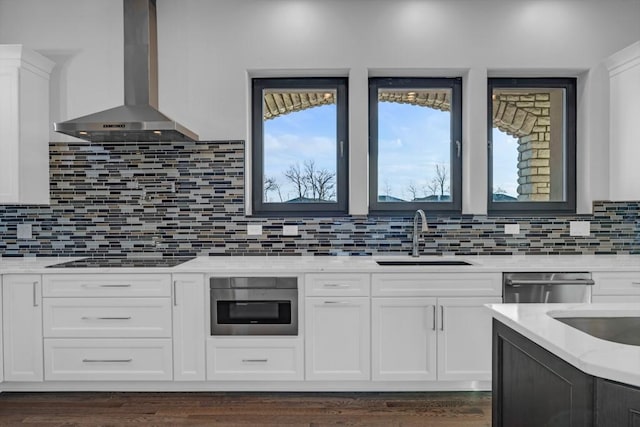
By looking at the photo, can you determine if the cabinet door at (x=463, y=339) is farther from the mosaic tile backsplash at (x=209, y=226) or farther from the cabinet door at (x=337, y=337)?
the mosaic tile backsplash at (x=209, y=226)

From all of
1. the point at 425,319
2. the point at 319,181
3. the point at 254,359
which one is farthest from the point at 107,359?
the point at 425,319

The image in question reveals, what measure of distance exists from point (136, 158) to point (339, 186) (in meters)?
1.51

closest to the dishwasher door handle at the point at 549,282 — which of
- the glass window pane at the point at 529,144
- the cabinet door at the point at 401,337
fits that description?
the cabinet door at the point at 401,337

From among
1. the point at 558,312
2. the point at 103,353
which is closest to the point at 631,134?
the point at 558,312

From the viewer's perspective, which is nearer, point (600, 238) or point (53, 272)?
point (53, 272)

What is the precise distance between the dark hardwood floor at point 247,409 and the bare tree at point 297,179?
1.44m

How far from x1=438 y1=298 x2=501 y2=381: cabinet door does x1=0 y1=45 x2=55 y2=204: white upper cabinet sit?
2830 mm

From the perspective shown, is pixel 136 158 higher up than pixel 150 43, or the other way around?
pixel 150 43

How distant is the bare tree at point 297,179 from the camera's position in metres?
3.57

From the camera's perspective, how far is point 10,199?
3078 mm

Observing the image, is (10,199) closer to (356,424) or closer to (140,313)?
(140,313)

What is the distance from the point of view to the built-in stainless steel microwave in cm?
288

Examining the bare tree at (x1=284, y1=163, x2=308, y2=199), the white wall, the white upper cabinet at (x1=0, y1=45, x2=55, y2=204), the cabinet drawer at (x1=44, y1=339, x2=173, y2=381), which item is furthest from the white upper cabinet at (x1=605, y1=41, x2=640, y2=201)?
the white upper cabinet at (x1=0, y1=45, x2=55, y2=204)

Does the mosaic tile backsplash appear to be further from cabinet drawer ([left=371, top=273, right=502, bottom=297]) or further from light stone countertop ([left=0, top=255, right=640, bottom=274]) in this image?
cabinet drawer ([left=371, top=273, right=502, bottom=297])
